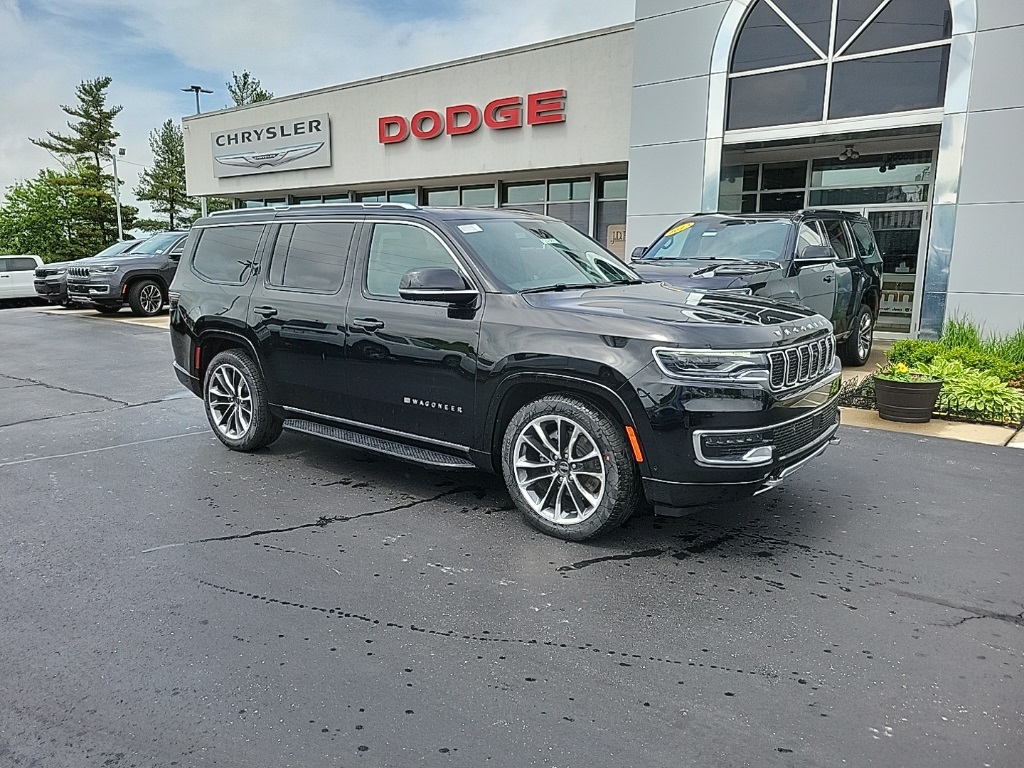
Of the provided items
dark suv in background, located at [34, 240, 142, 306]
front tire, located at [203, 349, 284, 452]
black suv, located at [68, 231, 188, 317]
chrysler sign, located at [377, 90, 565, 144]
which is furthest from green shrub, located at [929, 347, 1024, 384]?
dark suv in background, located at [34, 240, 142, 306]

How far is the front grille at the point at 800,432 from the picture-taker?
401 centimetres

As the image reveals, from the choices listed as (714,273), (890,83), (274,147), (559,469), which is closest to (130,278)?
(274,147)

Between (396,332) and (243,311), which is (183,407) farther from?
(396,332)

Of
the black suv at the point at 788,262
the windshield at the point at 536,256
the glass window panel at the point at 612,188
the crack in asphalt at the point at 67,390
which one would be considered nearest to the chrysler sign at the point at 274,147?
the glass window panel at the point at 612,188

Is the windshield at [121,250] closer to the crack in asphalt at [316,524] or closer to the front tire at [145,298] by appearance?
the front tire at [145,298]

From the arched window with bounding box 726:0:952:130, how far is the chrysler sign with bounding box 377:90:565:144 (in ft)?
16.7

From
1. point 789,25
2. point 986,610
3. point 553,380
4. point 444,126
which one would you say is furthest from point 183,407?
point 444,126

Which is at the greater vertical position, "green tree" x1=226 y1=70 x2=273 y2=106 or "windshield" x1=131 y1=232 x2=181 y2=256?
"green tree" x1=226 y1=70 x2=273 y2=106

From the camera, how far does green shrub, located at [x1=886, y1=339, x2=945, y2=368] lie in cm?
852

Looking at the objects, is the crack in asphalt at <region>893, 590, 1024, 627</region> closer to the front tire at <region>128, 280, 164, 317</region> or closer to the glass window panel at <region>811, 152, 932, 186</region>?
the glass window panel at <region>811, 152, 932, 186</region>

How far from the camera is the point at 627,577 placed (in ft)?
12.6

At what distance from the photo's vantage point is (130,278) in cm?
1755

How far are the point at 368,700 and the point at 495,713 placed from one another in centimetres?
47

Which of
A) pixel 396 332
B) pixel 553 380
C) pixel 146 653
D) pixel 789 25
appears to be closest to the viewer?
pixel 146 653
